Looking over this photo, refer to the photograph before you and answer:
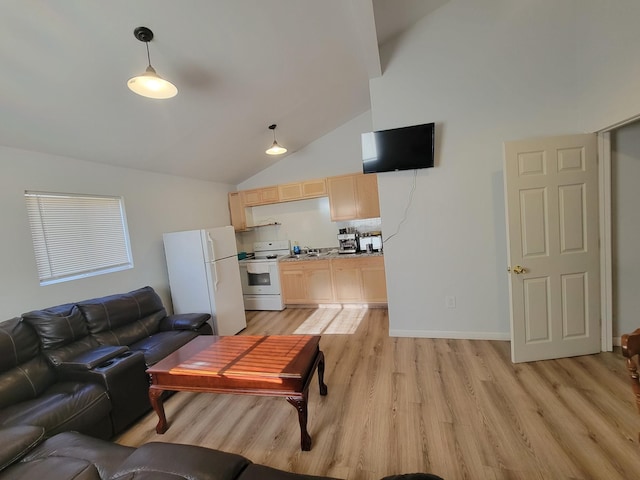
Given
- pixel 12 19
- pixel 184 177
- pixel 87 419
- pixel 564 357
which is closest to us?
pixel 12 19

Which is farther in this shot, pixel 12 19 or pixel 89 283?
pixel 89 283

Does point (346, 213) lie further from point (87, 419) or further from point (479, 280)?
point (87, 419)

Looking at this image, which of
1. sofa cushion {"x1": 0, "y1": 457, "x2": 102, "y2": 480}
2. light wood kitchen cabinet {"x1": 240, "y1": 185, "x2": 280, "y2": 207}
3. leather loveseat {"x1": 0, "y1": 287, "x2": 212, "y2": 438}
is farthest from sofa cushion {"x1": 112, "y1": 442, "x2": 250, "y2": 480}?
light wood kitchen cabinet {"x1": 240, "y1": 185, "x2": 280, "y2": 207}

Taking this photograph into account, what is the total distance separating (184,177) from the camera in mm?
4246

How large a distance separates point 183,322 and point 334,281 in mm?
2374

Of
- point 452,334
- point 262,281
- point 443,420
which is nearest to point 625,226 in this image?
point 452,334

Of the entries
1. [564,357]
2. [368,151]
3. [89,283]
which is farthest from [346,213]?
[89,283]

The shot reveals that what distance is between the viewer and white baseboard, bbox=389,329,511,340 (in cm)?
305

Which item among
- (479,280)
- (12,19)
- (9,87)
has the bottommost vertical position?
(479,280)

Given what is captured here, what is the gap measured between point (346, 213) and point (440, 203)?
188 cm

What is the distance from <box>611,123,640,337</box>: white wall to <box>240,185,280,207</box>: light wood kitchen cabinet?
440 centimetres

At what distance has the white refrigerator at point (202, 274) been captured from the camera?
353 cm

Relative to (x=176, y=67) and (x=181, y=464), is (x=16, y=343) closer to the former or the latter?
(x=181, y=464)

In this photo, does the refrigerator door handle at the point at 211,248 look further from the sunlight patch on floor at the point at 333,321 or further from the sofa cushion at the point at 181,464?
the sofa cushion at the point at 181,464
